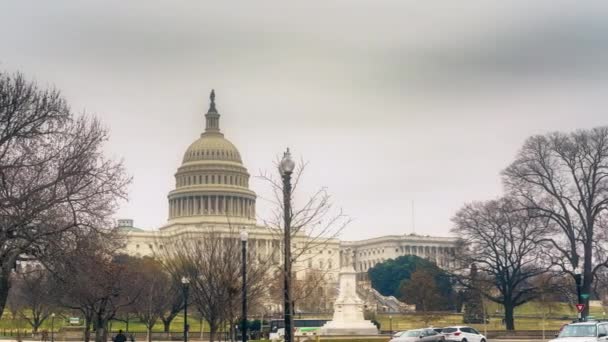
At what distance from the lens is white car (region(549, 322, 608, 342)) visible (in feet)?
93.0

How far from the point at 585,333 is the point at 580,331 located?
253mm

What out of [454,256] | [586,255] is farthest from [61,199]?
[454,256]

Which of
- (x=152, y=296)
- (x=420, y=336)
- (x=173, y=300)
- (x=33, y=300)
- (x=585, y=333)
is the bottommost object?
(x=420, y=336)

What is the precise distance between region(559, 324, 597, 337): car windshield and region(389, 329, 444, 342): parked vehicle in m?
13.9

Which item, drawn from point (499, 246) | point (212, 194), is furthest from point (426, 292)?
point (212, 194)

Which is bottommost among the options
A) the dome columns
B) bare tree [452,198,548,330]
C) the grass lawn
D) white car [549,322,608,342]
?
the grass lawn

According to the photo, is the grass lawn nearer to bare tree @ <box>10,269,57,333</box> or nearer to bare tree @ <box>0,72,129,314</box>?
bare tree @ <box>10,269,57,333</box>

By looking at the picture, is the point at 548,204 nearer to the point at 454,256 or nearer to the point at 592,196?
the point at 592,196

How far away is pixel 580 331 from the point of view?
29.3 metres

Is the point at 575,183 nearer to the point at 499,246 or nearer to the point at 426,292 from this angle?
the point at 499,246

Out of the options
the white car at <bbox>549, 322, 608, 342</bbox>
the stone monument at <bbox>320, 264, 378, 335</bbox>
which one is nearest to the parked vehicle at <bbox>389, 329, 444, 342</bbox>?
the white car at <bbox>549, 322, 608, 342</bbox>

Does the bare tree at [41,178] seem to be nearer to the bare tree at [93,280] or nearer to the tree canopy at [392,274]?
the bare tree at [93,280]

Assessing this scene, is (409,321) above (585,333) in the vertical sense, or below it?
below

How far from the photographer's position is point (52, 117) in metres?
33.2
